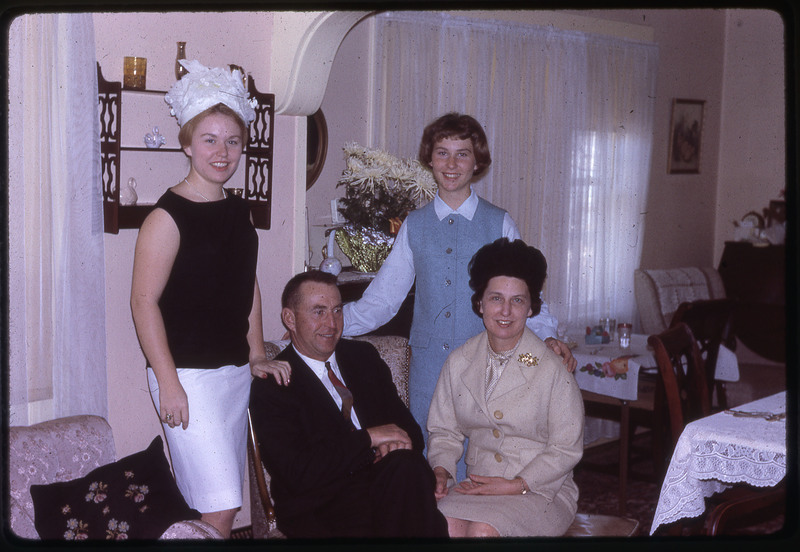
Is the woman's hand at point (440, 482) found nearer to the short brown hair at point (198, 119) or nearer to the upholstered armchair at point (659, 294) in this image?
the short brown hair at point (198, 119)

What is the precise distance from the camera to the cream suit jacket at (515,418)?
104 inches

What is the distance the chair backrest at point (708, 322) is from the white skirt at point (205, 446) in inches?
95.8

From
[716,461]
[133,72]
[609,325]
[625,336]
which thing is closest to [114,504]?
[133,72]

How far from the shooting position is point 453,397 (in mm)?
2801

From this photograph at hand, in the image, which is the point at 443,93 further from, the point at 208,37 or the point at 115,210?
the point at 115,210

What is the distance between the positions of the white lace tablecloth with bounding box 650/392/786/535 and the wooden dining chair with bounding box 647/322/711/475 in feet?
1.89

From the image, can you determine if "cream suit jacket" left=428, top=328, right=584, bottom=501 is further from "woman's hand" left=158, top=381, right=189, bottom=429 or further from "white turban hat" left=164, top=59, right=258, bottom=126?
"white turban hat" left=164, top=59, right=258, bottom=126

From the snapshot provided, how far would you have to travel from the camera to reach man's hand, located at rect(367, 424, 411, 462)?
273 cm

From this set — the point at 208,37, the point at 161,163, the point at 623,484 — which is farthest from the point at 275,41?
the point at 623,484

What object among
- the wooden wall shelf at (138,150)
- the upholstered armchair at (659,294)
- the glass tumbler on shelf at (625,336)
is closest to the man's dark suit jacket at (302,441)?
the wooden wall shelf at (138,150)

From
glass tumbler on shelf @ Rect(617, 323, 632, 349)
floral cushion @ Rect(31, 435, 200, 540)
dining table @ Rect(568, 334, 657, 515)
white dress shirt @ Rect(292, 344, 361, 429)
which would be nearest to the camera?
floral cushion @ Rect(31, 435, 200, 540)

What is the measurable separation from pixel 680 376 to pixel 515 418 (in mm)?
1344

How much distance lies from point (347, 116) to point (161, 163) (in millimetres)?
1983

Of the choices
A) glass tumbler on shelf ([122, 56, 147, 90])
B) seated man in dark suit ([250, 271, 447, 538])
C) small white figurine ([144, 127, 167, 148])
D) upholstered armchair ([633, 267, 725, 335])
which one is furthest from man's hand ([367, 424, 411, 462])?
upholstered armchair ([633, 267, 725, 335])
